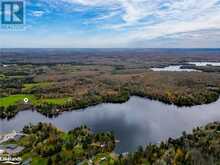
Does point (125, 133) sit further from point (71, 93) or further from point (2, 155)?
point (71, 93)

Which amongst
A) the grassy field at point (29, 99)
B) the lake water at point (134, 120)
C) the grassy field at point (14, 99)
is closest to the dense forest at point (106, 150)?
the lake water at point (134, 120)

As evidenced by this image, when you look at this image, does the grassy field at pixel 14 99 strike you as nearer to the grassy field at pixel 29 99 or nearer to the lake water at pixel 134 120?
the grassy field at pixel 29 99

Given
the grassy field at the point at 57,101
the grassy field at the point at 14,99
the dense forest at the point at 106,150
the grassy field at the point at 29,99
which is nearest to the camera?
the dense forest at the point at 106,150

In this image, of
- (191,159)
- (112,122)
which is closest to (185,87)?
(112,122)

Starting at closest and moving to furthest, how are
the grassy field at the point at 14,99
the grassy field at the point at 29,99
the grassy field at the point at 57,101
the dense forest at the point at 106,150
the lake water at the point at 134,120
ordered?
the dense forest at the point at 106,150
the lake water at the point at 134,120
the grassy field at the point at 14,99
the grassy field at the point at 29,99
the grassy field at the point at 57,101

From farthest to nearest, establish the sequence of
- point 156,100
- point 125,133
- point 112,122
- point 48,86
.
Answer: point 48,86 → point 156,100 → point 112,122 → point 125,133

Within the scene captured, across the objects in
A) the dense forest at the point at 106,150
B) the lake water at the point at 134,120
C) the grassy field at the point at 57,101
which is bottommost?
the lake water at the point at 134,120

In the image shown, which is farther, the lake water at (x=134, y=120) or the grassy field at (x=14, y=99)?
the grassy field at (x=14, y=99)

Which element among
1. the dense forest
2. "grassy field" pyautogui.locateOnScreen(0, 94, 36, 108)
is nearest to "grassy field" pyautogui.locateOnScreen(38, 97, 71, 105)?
"grassy field" pyautogui.locateOnScreen(0, 94, 36, 108)

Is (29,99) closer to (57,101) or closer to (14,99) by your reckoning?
(14,99)
